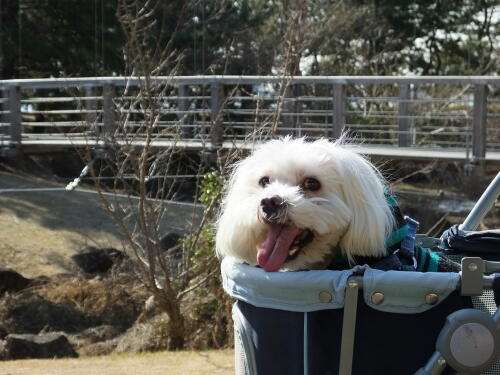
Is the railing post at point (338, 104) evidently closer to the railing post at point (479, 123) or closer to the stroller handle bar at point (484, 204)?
the railing post at point (479, 123)

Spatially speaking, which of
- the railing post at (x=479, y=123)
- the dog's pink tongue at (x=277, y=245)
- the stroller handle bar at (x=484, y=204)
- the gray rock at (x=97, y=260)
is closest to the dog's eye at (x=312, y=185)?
the dog's pink tongue at (x=277, y=245)

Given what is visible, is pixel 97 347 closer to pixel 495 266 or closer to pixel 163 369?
pixel 163 369

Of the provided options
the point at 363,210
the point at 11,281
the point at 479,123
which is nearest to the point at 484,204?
the point at 363,210

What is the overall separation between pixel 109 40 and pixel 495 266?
14782mm

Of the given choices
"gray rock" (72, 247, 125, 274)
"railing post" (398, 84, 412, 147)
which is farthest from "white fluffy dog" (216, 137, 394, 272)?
"railing post" (398, 84, 412, 147)

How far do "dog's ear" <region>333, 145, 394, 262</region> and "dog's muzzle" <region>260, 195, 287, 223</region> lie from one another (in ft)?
0.58

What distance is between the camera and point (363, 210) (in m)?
2.13

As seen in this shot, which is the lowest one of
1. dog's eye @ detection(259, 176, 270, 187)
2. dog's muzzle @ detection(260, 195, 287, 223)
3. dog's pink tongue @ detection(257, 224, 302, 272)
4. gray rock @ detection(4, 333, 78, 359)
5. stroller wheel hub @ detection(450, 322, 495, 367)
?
gray rock @ detection(4, 333, 78, 359)

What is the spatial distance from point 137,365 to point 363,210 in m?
3.55

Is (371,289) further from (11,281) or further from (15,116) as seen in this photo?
(15,116)

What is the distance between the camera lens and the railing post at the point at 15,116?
1437 cm

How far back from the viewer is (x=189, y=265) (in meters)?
6.56

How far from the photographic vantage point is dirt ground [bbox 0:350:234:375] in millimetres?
5156

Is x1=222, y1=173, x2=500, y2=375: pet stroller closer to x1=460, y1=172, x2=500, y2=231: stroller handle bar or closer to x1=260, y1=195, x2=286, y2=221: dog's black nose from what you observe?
x1=260, y1=195, x2=286, y2=221: dog's black nose
